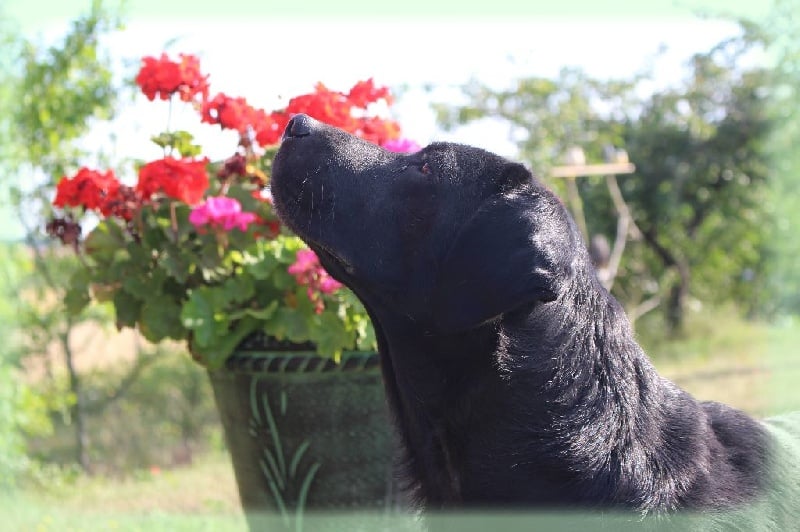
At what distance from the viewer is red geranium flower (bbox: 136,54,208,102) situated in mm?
3338

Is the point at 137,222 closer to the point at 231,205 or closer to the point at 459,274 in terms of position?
the point at 231,205

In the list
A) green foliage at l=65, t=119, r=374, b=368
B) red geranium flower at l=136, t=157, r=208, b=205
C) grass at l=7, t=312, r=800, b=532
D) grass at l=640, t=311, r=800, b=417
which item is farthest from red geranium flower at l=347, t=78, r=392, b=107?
grass at l=640, t=311, r=800, b=417

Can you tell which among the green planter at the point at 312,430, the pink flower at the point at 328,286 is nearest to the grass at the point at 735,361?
the green planter at the point at 312,430

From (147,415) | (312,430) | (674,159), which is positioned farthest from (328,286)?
(674,159)

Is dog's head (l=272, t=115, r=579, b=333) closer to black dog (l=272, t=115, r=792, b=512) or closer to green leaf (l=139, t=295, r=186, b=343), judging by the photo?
black dog (l=272, t=115, r=792, b=512)

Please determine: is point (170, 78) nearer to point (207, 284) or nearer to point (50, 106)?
point (207, 284)

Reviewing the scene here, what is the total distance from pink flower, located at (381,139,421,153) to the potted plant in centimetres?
1

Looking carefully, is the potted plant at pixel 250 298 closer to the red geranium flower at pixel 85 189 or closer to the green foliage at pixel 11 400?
the red geranium flower at pixel 85 189

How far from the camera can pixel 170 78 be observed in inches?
131

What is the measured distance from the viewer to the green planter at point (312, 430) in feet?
10.3

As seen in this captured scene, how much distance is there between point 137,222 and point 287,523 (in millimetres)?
1325

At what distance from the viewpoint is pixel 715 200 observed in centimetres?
1220

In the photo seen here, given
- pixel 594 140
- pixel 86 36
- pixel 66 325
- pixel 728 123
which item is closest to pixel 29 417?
pixel 66 325

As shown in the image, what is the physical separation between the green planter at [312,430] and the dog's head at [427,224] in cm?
A: 84
